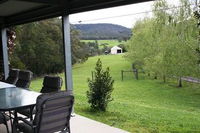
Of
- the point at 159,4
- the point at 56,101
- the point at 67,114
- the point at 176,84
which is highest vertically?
the point at 159,4

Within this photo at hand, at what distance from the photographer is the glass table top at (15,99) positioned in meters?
2.86

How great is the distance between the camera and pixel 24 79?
15.8 ft

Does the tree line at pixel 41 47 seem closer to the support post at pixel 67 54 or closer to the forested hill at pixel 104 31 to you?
the forested hill at pixel 104 31

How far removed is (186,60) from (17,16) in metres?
6.91

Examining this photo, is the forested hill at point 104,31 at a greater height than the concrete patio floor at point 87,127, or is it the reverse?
the forested hill at point 104,31

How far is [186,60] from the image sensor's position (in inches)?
404

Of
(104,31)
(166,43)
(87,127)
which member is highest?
(104,31)

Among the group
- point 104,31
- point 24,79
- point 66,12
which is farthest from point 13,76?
point 104,31

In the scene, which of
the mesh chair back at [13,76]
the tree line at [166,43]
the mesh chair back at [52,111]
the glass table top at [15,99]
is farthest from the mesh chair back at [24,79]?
the tree line at [166,43]

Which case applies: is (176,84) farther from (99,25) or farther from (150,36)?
(99,25)

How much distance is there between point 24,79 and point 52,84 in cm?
117

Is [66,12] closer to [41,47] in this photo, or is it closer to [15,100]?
[15,100]

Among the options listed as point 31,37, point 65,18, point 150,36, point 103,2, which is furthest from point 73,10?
point 31,37

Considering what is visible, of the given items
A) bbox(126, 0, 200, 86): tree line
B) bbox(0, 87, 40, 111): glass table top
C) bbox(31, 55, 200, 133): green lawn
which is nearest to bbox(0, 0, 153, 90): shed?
bbox(0, 87, 40, 111): glass table top
